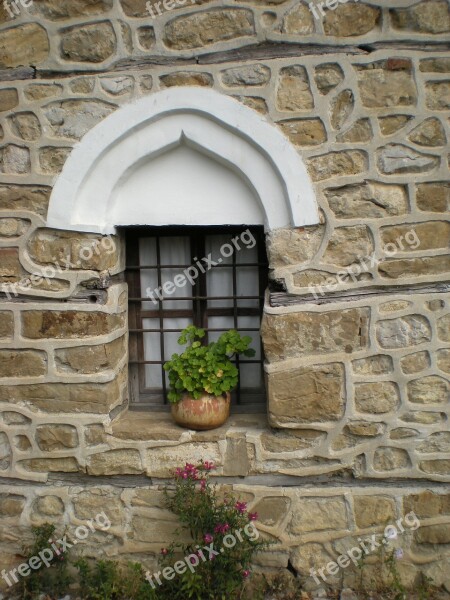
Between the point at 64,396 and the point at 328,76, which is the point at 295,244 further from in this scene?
the point at 64,396

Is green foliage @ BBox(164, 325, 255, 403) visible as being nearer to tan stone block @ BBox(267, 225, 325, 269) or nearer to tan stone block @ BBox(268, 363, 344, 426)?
tan stone block @ BBox(268, 363, 344, 426)

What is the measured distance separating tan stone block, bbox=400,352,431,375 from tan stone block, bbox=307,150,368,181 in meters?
0.99

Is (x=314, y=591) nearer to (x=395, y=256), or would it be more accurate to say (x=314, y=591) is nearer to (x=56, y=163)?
(x=395, y=256)

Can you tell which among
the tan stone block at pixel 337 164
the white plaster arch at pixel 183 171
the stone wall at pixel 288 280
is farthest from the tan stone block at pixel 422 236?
the white plaster arch at pixel 183 171

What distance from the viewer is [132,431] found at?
289 centimetres

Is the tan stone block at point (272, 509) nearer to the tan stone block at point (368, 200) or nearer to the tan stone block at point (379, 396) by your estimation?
the tan stone block at point (379, 396)

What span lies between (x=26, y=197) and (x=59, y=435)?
132cm

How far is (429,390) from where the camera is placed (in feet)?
8.99

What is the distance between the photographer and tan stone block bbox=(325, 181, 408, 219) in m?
2.69

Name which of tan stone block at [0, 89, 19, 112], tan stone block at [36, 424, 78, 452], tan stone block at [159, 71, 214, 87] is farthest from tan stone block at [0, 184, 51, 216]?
tan stone block at [36, 424, 78, 452]

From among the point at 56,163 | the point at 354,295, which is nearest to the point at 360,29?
the point at 354,295

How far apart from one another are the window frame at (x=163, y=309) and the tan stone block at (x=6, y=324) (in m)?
0.68

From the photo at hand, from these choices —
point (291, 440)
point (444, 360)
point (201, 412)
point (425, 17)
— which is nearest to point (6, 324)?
point (201, 412)

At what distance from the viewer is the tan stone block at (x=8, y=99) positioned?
9.25 ft
